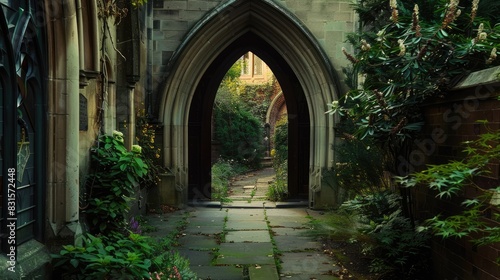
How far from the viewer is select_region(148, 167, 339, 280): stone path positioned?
6105 mm

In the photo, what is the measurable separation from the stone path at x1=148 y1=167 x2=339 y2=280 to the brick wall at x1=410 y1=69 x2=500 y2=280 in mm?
1260

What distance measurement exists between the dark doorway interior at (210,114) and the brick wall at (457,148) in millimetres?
6740

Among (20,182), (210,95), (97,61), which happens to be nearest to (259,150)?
(210,95)

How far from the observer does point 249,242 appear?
7711mm

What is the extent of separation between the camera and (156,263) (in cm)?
482

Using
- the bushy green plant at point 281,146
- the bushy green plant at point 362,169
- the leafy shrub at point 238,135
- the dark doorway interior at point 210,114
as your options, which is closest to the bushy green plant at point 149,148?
the dark doorway interior at point 210,114

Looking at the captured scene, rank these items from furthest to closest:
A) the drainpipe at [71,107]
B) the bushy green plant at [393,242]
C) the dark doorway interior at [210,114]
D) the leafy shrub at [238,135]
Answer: the leafy shrub at [238,135]
the dark doorway interior at [210,114]
the bushy green plant at [393,242]
the drainpipe at [71,107]

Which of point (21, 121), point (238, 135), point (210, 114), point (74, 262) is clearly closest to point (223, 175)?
point (238, 135)

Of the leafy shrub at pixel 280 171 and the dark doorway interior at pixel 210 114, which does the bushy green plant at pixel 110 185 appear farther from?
the leafy shrub at pixel 280 171

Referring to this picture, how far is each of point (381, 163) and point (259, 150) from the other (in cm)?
1709

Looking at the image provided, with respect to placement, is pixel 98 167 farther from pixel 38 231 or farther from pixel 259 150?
pixel 259 150

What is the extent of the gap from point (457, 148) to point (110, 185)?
10.9ft

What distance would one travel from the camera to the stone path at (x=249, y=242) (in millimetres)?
6105

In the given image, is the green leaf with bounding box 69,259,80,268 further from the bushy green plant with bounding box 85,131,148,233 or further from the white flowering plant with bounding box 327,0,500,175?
the white flowering plant with bounding box 327,0,500,175
